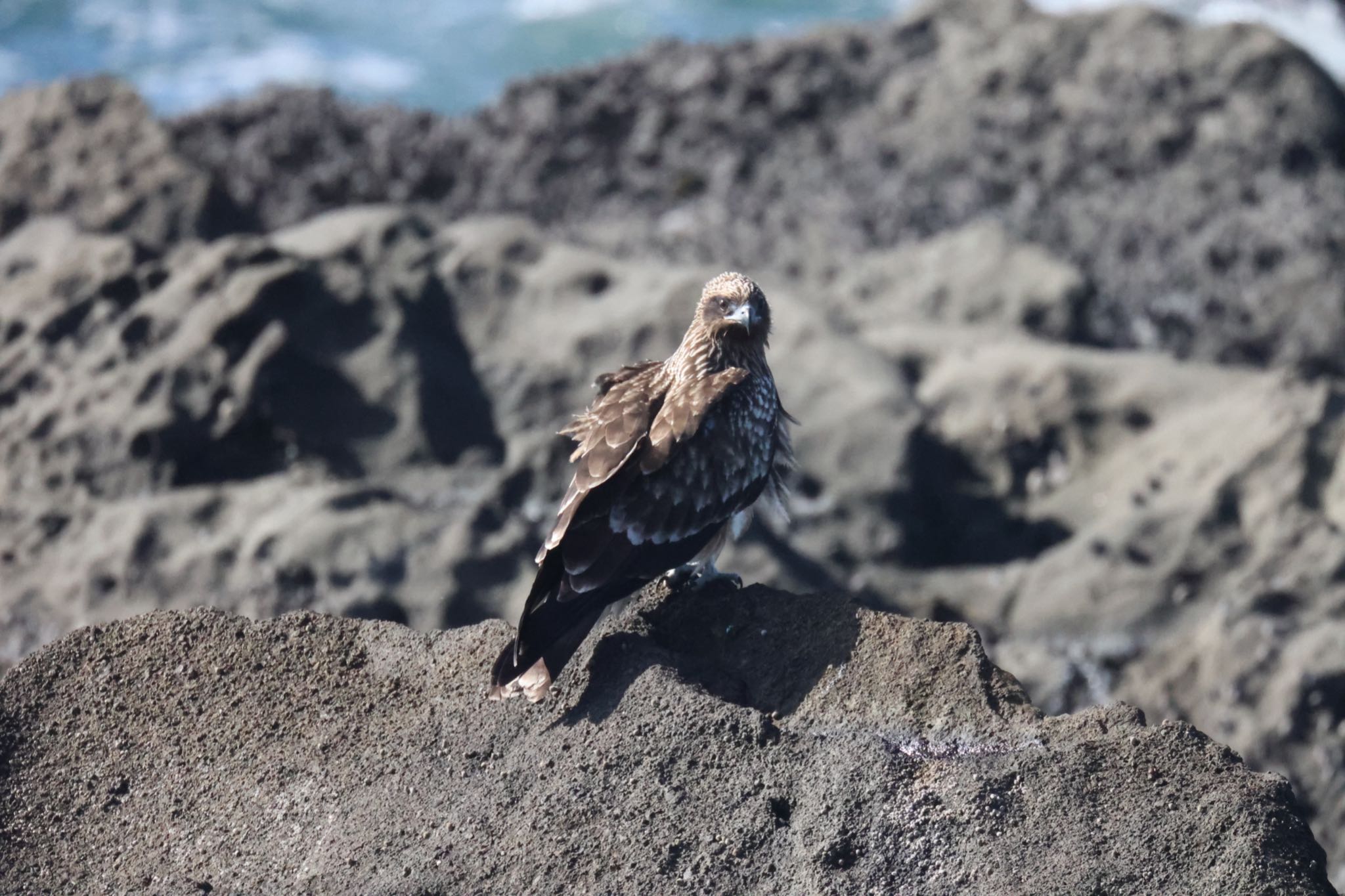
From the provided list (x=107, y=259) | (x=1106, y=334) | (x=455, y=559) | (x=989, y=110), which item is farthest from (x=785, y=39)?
(x=455, y=559)

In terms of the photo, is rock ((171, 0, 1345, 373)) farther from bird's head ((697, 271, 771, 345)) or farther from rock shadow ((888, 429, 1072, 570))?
bird's head ((697, 271, 771, 345))

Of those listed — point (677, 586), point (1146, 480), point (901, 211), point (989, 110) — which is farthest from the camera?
point (989, 110)

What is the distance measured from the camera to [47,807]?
17.8ft

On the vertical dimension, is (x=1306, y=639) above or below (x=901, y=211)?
above

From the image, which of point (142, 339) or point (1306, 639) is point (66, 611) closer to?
point (142, 339)

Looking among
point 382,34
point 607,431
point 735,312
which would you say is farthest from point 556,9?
point 607,431

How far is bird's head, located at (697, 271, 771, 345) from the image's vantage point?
7.01 m

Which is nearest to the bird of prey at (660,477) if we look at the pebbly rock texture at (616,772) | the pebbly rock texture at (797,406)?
the pebbly rock texture at (616,772)

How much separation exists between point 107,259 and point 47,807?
6.83 metres

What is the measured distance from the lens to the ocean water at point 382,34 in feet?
103

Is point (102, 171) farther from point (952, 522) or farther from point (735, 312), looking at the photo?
point (735, 312)

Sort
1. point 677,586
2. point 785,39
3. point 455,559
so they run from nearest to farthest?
point 677,586, point 455,559, point 785,39

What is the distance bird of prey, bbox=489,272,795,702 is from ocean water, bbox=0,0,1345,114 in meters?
24.6

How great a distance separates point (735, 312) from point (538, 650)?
217cm
